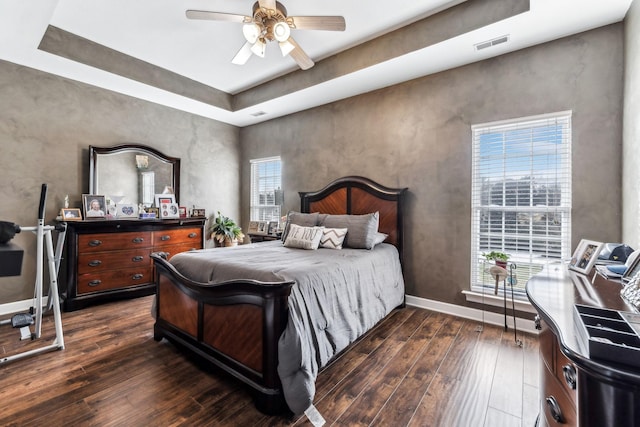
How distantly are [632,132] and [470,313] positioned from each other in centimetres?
212

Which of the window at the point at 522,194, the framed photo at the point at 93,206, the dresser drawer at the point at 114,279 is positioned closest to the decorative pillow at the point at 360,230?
the window at the point at 522,194

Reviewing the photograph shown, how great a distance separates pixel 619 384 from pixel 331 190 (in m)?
3.76

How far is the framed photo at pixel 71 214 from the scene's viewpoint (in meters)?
3.62

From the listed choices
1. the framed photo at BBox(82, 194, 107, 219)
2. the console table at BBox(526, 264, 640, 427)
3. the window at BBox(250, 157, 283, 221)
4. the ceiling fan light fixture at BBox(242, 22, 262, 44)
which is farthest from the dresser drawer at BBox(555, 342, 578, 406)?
the framed photo at BBox(82, 194, 107, 219)

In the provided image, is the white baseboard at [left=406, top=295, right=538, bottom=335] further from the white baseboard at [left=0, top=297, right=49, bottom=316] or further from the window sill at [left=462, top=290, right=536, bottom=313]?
the white baseboard at [left=0, top=297, right=49, bottom=316]

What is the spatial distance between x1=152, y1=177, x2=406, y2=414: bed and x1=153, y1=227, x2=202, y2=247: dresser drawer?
1653 millimetres

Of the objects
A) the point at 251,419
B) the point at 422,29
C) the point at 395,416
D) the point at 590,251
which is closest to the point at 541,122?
the point at 422,29

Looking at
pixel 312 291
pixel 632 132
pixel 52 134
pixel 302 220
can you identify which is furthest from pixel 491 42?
pixel 52 134

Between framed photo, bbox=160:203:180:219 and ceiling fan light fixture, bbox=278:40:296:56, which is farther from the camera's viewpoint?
framed photo, bbox=160:203:180:219

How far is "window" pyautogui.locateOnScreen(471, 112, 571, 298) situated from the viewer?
9.30 feet

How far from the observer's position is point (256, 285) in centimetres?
184

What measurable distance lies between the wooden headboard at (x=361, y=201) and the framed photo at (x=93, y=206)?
2.70m

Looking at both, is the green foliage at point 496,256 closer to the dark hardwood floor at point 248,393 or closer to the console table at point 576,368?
the dark hardwood floor at point 248,393

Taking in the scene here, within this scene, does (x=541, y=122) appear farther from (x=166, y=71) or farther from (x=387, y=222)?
(x=166, y=71)
